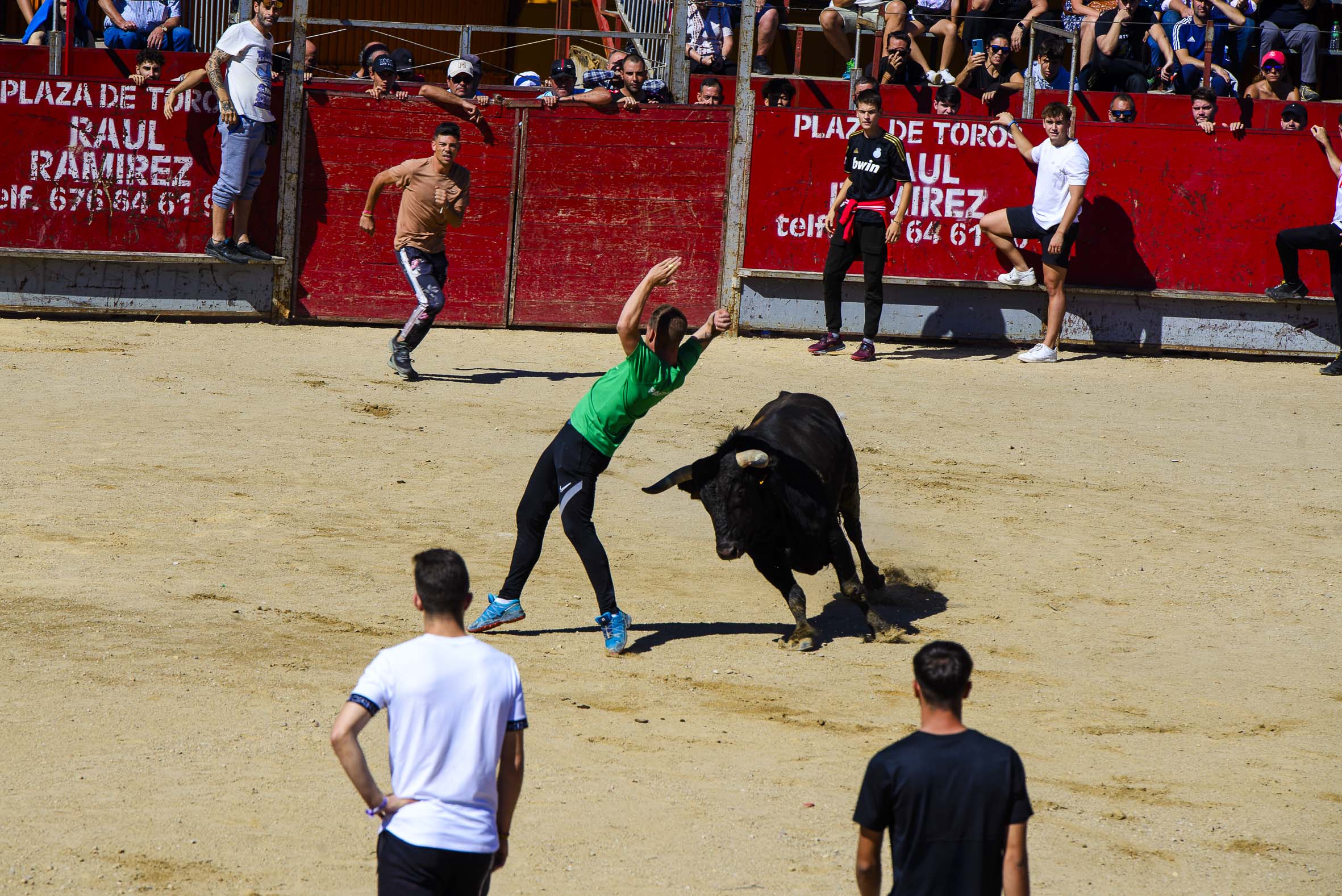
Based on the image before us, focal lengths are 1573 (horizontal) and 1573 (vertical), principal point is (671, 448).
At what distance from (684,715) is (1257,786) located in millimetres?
2264

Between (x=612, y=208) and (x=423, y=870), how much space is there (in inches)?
480

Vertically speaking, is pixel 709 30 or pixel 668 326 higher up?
pixel 709 30

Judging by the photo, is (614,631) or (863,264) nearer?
(614,631)

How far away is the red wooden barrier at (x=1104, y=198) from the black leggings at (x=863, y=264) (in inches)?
39.2

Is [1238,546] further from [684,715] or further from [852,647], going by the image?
[684,715]

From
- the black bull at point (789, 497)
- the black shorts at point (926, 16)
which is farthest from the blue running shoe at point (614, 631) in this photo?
the black shorts at point (926, 16)

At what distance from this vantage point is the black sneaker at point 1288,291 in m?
15.1

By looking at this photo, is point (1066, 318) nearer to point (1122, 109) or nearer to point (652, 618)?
point (1122, 109)

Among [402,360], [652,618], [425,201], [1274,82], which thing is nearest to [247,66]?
[425,201]

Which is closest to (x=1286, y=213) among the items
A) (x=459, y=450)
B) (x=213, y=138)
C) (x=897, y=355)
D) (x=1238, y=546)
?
(x=897, y=355)

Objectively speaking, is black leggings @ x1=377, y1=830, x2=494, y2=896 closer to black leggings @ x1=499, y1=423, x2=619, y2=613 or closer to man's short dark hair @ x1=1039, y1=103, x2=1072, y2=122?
black leggings @ x1=499, y1=423, x2=619, y2=613

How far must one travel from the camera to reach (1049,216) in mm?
14531

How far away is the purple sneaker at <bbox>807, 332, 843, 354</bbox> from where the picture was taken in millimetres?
14695

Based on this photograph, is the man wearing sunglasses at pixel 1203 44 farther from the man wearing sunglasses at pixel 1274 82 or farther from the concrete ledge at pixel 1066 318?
the concrete ledge at pixel 1066 318
